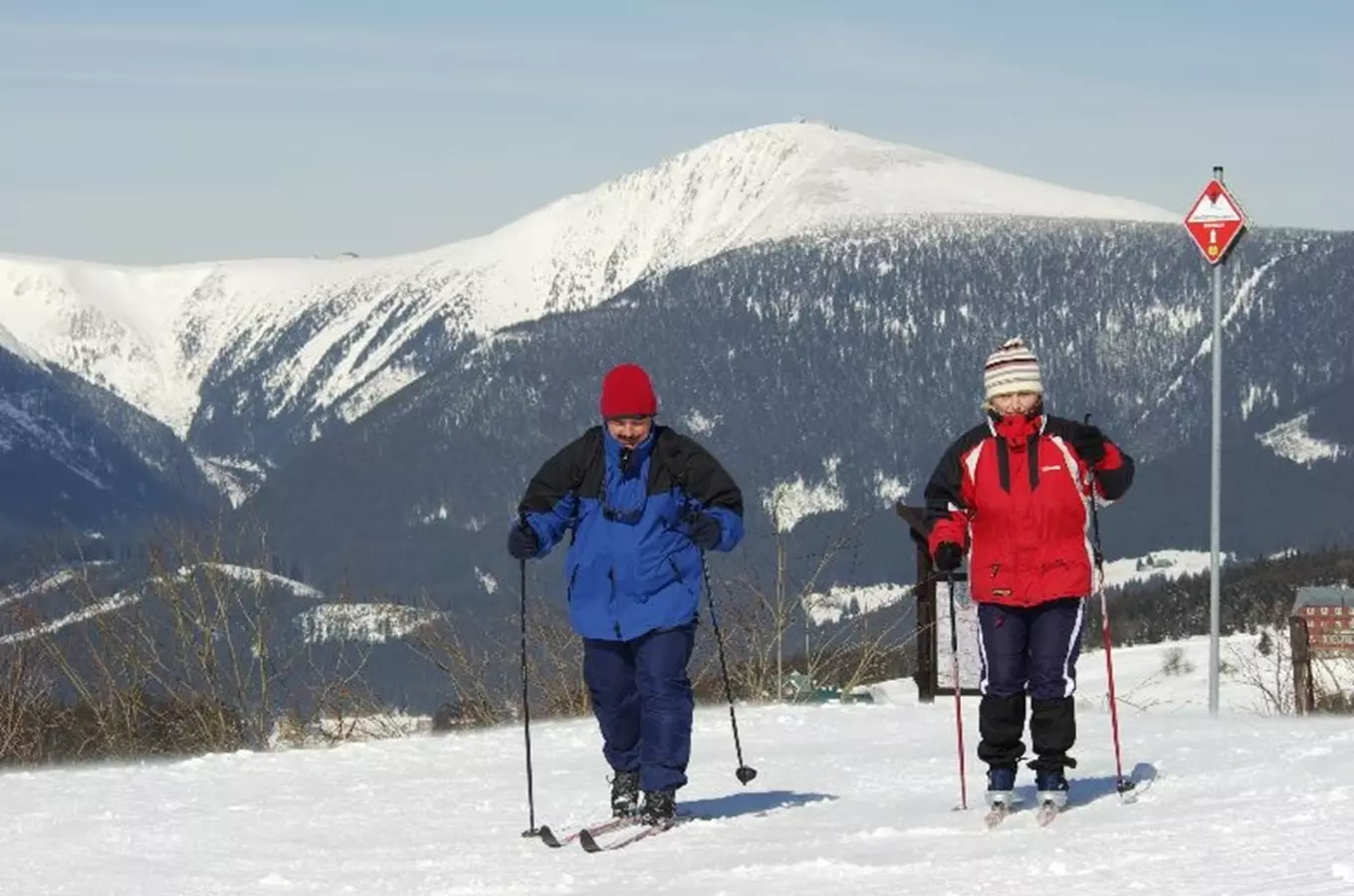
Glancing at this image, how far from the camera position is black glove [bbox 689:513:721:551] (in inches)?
314

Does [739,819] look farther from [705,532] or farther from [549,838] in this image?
[705,532]

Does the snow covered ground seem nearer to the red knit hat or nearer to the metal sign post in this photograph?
the metal sign post

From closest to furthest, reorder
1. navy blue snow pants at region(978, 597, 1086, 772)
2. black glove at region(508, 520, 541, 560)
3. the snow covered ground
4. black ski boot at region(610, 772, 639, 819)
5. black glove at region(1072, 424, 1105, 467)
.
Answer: the snow covered ground < black glove at region(1072, 424, 1105, 467) < navy blue snow pants at region(978, 597, 1086, 772) < black glove at region(508, 520, 541, 560) < black ski boot at region(610, 772, 639, 819)

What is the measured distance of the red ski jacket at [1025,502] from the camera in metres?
7.77

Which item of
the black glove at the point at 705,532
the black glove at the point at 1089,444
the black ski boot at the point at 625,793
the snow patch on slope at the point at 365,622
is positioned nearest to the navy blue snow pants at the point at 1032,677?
the black glove at the point at 1089,444

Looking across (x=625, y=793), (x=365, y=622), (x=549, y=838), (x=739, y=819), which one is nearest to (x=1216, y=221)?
(x=739, y=819)

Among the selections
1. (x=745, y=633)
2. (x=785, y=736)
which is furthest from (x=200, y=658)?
(x=785, y=736)

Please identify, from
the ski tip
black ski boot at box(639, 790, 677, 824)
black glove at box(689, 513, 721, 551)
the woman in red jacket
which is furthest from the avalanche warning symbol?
the ski tip

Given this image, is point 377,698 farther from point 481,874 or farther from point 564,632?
point 481,874

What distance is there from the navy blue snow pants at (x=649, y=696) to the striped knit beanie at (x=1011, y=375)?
139 cm

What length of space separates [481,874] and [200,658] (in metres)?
9.36

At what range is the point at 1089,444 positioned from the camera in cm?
776

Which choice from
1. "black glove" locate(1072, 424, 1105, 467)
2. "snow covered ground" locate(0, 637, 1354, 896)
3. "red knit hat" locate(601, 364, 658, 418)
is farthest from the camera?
"red knit hat" locate(601, 364, 658, 418)

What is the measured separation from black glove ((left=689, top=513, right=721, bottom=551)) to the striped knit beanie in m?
1.04
